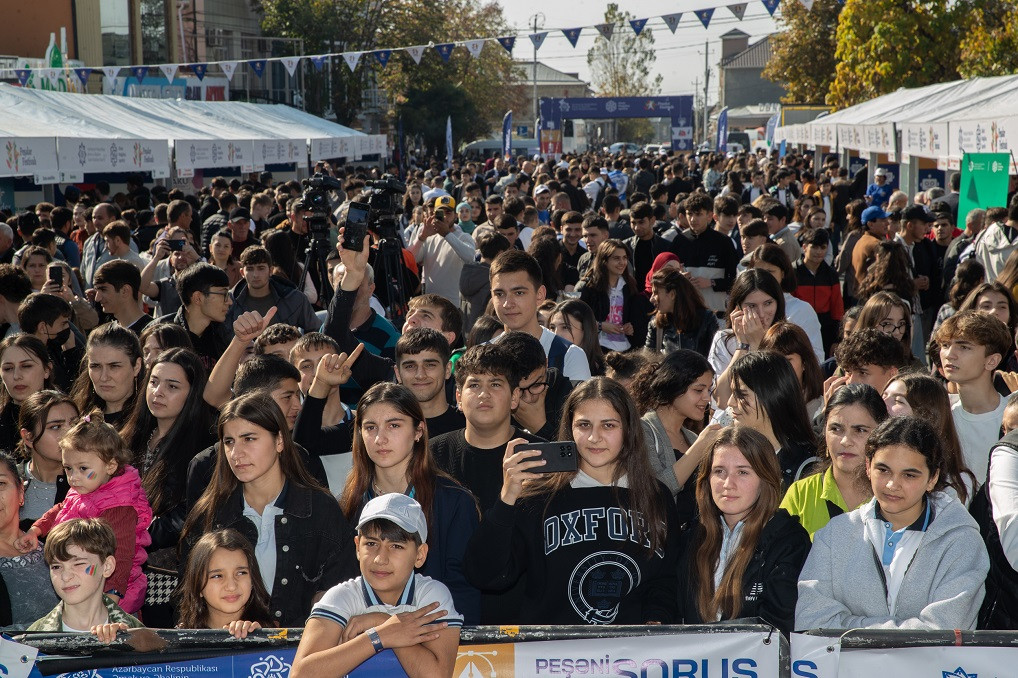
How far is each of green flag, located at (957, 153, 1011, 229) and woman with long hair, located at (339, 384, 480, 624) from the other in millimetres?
8255

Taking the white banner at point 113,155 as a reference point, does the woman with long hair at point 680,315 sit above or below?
below

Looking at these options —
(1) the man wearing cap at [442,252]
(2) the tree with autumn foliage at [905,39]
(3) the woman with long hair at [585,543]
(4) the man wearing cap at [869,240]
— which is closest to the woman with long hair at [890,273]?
(4) the man wearing cap at [869,240]

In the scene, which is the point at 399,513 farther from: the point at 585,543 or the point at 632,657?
the point at 632,657

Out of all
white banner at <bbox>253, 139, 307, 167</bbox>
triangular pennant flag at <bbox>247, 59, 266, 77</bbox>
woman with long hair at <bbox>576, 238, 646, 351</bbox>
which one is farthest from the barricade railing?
triangular pennant flag at <bbox>247, 59, 266, 77</bbox>

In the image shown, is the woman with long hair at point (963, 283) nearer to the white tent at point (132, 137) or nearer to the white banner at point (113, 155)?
the white tent at point (132, 137)

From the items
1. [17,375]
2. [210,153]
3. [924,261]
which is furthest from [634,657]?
[210,153]

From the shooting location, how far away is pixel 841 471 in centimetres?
399

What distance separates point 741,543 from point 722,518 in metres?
0.17

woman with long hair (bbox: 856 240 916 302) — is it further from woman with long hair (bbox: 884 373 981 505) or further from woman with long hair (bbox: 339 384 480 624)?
woman with long hair (bbox: 339 384 480 624)

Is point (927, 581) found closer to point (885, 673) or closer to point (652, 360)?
point (885, 673)

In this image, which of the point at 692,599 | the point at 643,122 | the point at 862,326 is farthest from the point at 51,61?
the point at 643,122

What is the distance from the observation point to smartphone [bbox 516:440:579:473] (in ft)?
11.7

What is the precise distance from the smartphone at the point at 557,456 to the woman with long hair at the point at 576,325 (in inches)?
111

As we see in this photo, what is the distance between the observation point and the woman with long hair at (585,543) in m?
3.65
